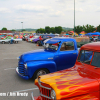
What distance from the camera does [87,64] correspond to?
3467mm

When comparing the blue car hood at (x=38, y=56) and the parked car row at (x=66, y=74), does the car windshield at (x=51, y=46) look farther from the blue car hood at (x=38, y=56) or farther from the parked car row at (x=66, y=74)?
the blue car hood at (x=38, y=56)

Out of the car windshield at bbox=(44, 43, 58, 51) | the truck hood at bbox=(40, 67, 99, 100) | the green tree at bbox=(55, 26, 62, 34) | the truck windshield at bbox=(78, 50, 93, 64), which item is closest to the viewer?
the truck hood at bbox=(40, 67, 99, 100)

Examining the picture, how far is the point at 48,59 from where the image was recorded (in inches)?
228

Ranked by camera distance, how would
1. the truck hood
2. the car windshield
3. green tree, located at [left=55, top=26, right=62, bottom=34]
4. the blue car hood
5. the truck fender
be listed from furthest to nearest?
green tree, located at [left=55, top=26, right=62, bottom=34] → the car windshield → the blue car hood → the truck fender → the truck hood

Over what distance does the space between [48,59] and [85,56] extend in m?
2.39

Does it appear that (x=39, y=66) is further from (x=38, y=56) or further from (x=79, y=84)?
(x=79, y=84)

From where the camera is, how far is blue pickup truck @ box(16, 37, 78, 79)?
546 cm

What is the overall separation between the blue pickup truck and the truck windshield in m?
2.08

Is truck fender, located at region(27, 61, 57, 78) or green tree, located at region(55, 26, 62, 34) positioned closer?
truck fender, located at region(27, 61, 57, 78)

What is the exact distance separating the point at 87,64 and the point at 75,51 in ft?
9.71

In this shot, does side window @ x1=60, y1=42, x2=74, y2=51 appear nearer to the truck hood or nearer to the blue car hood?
the blue car hood

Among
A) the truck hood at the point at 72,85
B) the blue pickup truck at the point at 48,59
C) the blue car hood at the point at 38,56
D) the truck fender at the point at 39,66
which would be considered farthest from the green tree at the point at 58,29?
the truck hood at the point at 72,85

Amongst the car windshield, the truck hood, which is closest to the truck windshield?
the truck hood

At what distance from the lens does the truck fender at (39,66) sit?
537 cm
